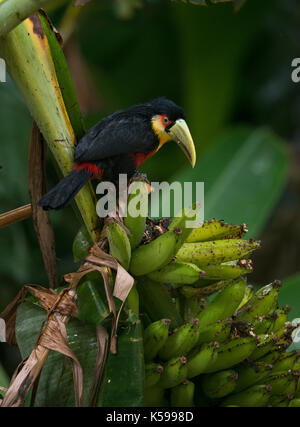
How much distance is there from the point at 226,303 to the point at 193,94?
1.51m

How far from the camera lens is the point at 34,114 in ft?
2.40

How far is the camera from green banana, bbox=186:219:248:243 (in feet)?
2.74

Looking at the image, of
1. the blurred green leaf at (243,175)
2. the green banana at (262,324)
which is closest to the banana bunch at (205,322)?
the green banana at (262,324)

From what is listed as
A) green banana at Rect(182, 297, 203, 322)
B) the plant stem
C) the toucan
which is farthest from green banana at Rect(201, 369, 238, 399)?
the plant stem

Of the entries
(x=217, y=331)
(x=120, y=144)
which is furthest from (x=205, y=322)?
(x=120, y=144)

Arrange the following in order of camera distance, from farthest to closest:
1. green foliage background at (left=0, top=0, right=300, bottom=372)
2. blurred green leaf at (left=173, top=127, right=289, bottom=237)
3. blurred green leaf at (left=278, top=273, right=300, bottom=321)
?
green foliage background at (left=0, top=0, right=300, bottom=372) < blurred green leaf at (left=173, top=127, right=289, bottom=237) < blurred green leaf at (left=278, top=273, right=300, bottom=321)

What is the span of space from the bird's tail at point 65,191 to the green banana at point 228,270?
0.76ft

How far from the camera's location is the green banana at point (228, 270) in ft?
2.63

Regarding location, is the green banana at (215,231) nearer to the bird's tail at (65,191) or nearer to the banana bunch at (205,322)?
the banana bunch at (205,322)

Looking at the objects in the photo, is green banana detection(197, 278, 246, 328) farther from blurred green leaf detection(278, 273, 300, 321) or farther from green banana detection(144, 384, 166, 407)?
blurred green leaf detection(278, 273, 300, 321)

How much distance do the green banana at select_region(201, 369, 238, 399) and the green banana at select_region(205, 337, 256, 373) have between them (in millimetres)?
14

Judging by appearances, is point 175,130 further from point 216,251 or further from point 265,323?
point 265,323

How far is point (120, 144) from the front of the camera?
796mm

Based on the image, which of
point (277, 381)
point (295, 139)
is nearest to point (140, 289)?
point (277, 381)
